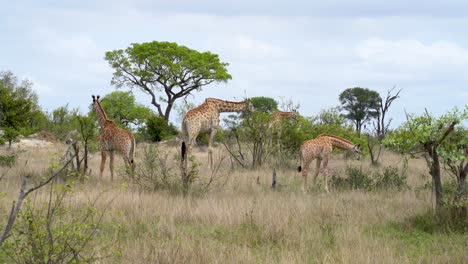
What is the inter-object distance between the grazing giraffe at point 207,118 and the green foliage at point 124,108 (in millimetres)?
32983

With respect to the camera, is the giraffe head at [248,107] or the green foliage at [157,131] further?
the green foliage at [157,131]

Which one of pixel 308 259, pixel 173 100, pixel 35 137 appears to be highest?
pixel 173 100

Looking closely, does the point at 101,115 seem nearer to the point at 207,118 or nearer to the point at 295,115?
the point at 207,118

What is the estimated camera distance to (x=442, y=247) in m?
6.93

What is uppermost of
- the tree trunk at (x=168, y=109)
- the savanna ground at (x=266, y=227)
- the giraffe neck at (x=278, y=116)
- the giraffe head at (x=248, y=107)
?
the tree trunk at (x=168, y=109)

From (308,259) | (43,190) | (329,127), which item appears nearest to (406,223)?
(308,259)

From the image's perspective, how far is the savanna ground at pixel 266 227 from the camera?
5903 millimetres

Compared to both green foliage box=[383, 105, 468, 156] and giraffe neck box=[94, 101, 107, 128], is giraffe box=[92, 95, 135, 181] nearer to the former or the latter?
giraffe neck box=[94, 101, 107, 128]

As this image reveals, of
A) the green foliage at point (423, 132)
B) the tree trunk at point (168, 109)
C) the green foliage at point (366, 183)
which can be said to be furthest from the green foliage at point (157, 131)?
the green foliage at point (423, 132)

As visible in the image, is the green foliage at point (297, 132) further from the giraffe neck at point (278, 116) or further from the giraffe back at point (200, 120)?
the giraffe back at point (200, 120)

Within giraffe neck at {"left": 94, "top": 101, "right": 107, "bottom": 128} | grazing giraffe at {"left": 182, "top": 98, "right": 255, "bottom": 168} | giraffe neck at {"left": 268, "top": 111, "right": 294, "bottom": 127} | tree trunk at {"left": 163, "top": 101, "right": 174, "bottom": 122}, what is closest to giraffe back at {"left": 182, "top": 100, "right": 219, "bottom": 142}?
grazing giraffe at {"left": 182, "top": 98, "right": 255, "bottom": 168}

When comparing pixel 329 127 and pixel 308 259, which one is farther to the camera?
pixel 329 127

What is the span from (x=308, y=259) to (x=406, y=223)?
2.64m

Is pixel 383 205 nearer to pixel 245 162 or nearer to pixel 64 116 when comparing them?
pixel 245 162
